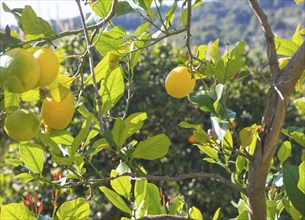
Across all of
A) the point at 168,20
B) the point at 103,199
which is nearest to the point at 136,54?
the point at 168,20

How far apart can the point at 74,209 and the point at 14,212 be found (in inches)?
3.7

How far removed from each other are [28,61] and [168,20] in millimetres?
360

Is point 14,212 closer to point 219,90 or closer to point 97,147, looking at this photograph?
point 97,147

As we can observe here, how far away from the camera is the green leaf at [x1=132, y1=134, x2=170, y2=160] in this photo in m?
0.81

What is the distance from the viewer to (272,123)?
0.82 meters

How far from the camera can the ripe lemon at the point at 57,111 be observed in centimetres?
70

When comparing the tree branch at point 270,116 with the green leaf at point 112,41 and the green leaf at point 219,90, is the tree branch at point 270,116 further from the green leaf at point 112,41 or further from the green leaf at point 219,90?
the green leaf at point 112,41

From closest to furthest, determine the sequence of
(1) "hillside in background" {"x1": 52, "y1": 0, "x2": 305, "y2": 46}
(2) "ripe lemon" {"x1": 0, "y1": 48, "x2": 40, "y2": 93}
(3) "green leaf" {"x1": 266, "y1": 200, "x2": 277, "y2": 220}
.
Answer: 1. (2) "ripe lemon" {"x1": 0, "y1": 48, "x2": 40, "y2": 93}
2. (3) "green leaf" {"x1": 266, "y1": 200, "x2": 277, "y2": 220}
3. (1) "hillside in background" {"x1": 52, "y1": 0, "x2": 305, "y2": 46}

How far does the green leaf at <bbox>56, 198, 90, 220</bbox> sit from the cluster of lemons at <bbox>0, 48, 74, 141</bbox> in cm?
17

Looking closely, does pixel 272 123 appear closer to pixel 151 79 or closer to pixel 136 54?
pixel 136 54

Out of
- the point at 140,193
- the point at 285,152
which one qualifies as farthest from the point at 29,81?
the point at 285,152

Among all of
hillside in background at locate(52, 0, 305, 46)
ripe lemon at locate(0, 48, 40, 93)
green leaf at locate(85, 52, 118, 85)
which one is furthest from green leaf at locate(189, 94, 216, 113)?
hillside in background at locate(52, 0, 305, 46)

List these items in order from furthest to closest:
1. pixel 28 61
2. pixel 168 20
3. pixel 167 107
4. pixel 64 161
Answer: pixel 167 107 → pixel 168 20 → pixel 64 161 → pixel 28 61

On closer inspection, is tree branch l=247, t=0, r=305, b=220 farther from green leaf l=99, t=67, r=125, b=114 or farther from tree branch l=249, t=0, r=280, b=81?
green leaf l=99, t=67, r=125, b=114
